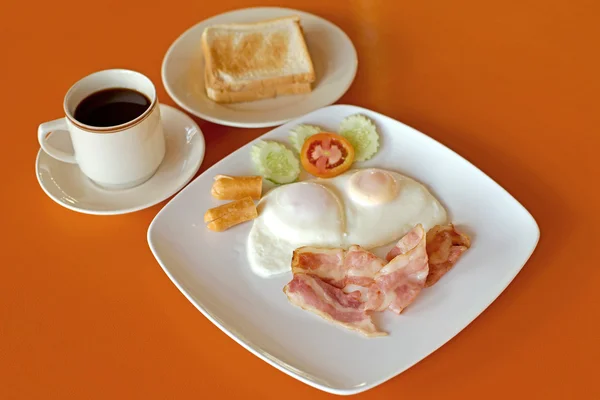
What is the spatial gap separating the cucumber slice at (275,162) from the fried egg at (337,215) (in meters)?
0.09

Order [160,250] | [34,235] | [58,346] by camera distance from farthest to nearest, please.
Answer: [34,235]
[160,250]
[58,346]

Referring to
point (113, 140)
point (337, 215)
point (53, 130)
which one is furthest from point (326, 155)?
point (53, 130)

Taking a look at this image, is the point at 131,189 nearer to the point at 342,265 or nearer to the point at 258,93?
the point at 258,93

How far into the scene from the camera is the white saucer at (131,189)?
5.74 feet

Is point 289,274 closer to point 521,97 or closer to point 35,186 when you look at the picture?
point 35,186

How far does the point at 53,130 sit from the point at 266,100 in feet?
2.29

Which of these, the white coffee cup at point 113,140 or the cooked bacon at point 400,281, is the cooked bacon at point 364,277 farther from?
the white coffee cup at point 113,140

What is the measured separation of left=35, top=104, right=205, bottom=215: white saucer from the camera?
68.8 inches

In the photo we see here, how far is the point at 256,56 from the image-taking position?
2.15 m

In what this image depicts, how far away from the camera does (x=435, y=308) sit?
1.52 m

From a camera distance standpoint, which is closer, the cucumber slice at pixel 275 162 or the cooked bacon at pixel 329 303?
the cooked bacon at pixel 329 303

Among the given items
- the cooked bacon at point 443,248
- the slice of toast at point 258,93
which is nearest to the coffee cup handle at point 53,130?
the slice of toast at point 258,93

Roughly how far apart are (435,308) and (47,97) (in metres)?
1.49

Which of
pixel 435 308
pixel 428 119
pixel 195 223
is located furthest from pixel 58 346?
pixel 428 119
